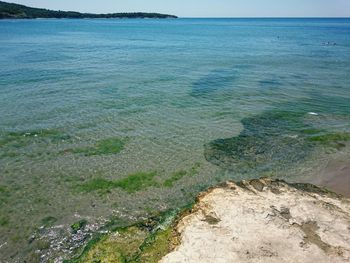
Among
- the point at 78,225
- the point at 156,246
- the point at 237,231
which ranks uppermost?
the point at 237,231

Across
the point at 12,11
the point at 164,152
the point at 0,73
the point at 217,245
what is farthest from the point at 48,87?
the point at 12,11

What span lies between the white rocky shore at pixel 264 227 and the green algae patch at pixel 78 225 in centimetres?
322

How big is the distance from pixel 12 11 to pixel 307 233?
203 metres

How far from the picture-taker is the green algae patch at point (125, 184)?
1311 cm

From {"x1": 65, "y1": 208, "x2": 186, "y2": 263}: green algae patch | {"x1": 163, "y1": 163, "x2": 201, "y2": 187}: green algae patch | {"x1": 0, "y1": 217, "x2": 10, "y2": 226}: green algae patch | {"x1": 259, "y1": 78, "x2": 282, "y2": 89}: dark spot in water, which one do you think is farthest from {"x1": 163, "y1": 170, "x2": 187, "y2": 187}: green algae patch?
{"x1": 259, "y1": 78, "x2": 282, "y2": 89}: dark spot in water

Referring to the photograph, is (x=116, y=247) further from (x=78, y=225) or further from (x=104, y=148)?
(x=104, y=148)

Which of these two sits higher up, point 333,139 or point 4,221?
point 333,139

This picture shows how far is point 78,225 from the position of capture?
36.0 ft

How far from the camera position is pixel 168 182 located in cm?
1368

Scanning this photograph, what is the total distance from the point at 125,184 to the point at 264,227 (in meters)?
5.96

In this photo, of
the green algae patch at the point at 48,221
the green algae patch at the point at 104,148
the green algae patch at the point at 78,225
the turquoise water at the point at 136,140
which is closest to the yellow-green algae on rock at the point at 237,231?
the green algae patch at the point at 78,225

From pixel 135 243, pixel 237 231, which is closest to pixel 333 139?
pixel 237 231

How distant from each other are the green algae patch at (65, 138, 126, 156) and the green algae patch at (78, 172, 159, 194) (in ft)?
7.96

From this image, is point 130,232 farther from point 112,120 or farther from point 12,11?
point 12,11
